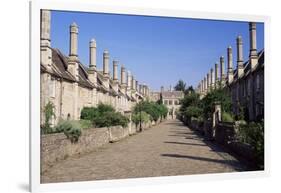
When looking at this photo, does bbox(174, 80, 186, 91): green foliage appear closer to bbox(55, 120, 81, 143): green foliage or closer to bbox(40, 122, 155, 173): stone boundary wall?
bbox(40, 122, 155, 173): stone boundary wall

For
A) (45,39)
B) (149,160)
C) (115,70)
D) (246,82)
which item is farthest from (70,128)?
(246,82)

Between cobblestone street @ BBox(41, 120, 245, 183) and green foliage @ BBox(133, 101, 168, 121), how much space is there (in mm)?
401

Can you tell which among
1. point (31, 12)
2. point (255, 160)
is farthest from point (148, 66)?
point (255, 160)

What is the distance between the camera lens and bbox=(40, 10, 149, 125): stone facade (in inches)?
305

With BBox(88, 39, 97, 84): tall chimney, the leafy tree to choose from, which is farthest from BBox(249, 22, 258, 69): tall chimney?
the leafy tree

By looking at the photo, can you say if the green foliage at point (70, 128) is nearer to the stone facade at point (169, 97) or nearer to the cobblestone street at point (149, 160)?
the cobblestone street at point (149, 160)

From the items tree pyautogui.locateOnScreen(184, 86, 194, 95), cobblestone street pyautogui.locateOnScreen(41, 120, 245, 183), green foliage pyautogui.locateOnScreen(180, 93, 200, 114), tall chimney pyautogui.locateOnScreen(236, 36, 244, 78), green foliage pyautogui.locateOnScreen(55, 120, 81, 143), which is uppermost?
tall chimney pyautogui.locateOnScreen(236, 36, 244, 78)

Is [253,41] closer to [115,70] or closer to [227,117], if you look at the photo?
[227,117]

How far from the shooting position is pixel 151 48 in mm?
8922

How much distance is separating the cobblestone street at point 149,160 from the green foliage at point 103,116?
49 centimetres

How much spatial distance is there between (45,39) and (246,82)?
5.01 metres
